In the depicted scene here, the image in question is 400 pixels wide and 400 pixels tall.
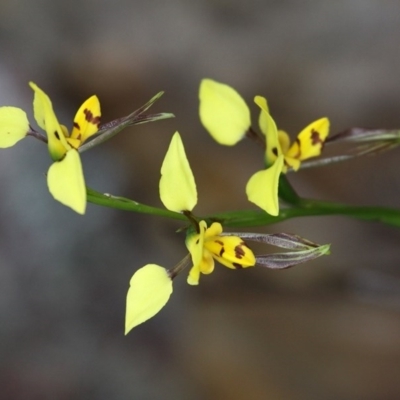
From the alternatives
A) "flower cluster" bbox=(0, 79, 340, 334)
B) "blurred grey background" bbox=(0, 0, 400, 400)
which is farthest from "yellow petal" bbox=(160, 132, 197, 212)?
"blurred grey background" bbox=(0, 0, 400, 400)

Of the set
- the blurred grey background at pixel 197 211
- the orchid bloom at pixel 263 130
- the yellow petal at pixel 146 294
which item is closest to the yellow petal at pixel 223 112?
the orchid bloom at pixel 263 130

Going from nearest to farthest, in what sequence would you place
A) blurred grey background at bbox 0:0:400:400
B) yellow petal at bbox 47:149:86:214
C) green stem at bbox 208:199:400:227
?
yellow petal at bbox 47:149:86:214, green stem at bbox 208:199:400:227, blurred grey background at bbox 0:0:400:400

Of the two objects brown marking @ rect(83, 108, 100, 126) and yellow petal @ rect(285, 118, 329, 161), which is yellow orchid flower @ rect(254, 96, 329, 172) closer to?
yellow petal @ rect(285, 118, 329, 161)

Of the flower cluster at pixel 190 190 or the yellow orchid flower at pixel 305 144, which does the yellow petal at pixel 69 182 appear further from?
the yellow orchid flower at pixel 305 144

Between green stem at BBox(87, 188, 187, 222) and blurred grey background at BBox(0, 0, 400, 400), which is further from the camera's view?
blurred grey background at BBox(0, 0, 400, 400)

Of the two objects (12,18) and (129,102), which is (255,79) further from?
(12,18)

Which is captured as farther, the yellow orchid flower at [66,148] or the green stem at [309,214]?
the green stem at [309,214]

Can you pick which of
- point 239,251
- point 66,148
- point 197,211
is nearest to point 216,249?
point 239,251
